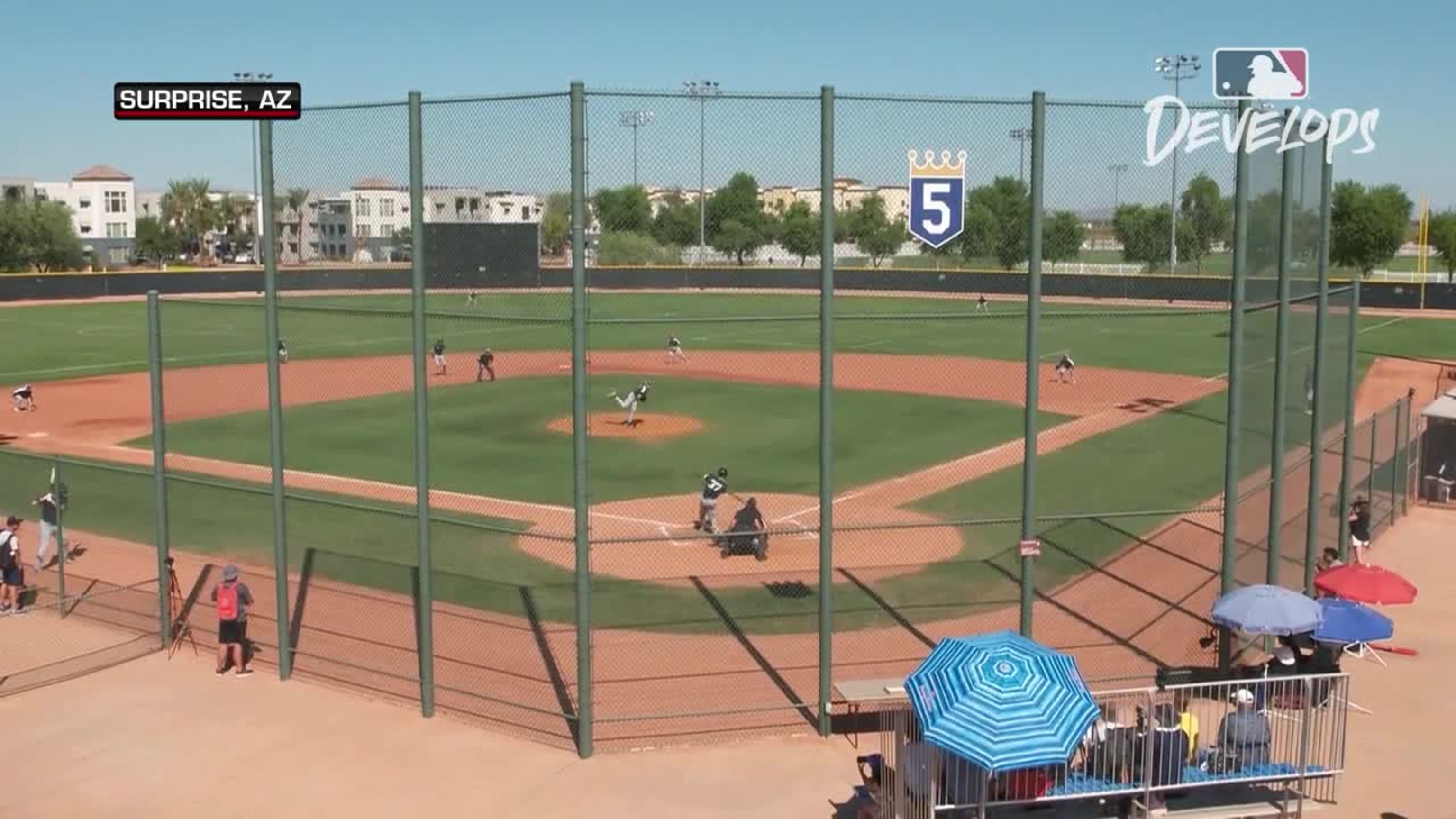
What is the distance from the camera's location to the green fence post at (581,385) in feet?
38.6

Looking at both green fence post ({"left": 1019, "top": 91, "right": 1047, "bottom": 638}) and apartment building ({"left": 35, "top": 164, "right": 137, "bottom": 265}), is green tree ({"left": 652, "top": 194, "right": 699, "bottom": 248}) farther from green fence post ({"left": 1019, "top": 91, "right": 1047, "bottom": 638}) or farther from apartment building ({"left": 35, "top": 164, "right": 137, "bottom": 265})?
apartment building ({"left": 35, "top": 164, "right": 137, "bottom": 265})

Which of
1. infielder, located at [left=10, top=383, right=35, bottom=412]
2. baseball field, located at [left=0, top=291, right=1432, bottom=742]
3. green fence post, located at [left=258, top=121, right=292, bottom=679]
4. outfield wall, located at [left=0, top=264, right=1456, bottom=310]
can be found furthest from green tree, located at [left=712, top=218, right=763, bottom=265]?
infielder, located at [left=10, top=383, right=35, bottom=412]

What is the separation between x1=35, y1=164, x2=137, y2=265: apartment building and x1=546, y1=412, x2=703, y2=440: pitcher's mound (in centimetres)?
10868

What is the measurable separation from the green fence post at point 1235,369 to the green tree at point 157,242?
128 meters

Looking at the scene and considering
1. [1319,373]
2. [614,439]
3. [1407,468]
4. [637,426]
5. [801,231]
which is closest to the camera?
[801,231]

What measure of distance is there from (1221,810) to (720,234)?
22.9ft

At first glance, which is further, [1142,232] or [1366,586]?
[1366,586]

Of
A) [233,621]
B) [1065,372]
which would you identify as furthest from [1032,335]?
[1065,372]

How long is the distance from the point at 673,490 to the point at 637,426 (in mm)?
7872

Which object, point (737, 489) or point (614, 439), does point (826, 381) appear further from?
point (614, 439)

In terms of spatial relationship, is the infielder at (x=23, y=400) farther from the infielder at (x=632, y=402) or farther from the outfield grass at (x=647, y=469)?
the infielder at (x=632, y=402)

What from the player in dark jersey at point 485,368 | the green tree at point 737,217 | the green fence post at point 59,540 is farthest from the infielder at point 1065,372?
the green fence post at point 59,540

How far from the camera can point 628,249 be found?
12641mm

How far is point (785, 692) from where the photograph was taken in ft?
44.7
